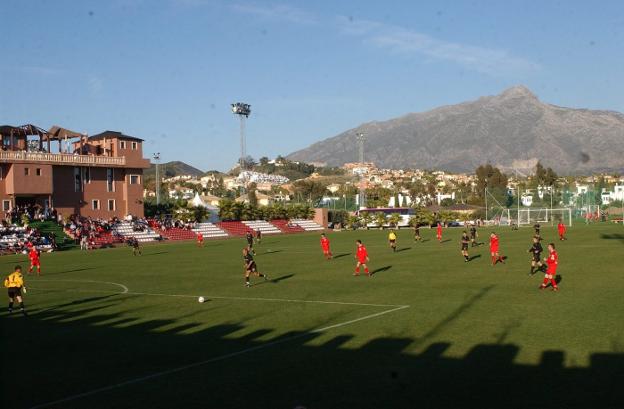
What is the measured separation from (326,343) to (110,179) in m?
72.4

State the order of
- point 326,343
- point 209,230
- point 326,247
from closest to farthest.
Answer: point 326,343
point 326,247
point 209,230

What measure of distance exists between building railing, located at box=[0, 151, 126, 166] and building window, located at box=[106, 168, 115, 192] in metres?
0.88

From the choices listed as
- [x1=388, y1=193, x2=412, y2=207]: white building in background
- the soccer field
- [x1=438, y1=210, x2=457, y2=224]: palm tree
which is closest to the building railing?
the soccer field

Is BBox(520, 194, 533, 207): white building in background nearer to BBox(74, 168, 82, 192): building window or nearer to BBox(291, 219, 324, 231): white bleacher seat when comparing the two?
BBox(291, 219, 324, 231): white bleacher seat

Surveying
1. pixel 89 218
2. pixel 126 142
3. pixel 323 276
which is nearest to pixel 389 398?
pixel 323 276

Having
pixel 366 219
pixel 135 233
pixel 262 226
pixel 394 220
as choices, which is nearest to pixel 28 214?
pixel 135 233

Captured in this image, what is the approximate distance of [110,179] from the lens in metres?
84.2

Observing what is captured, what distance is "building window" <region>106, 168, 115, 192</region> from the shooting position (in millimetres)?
83625

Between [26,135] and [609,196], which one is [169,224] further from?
[609,196]

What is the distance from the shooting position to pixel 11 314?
23.3 meters

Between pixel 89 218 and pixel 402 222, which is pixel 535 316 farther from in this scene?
pixel 402 222

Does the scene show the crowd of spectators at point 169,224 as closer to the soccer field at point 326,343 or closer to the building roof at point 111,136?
the building roof at point 111,136

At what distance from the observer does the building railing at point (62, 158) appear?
72438 millimetres

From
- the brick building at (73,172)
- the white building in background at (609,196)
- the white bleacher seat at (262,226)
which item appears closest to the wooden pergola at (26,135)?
the brick building at (73,172)
